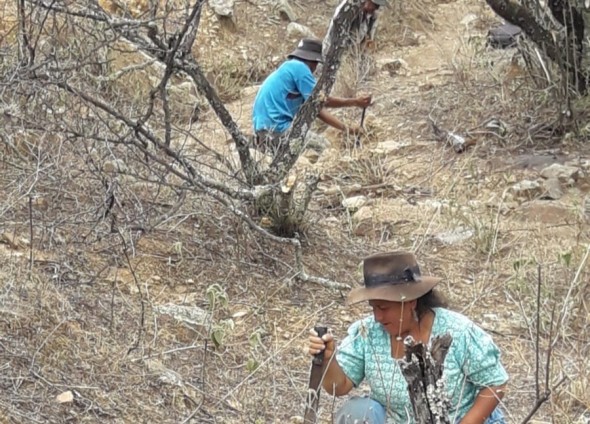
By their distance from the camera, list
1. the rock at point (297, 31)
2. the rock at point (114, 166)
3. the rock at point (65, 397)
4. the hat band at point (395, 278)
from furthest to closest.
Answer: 1. the rock at point (297, 31)
2. the rock at point (114, 166)
3. the rock at point (65, 397)
4. the hat band at point (395, 278)

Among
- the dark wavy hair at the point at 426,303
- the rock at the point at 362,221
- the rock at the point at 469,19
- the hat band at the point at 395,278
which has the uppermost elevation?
the hat band at the point at 395,278

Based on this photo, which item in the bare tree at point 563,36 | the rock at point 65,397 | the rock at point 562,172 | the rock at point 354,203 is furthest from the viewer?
the bare tree at point 563,36

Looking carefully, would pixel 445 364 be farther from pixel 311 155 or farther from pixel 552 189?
pixel 311 155

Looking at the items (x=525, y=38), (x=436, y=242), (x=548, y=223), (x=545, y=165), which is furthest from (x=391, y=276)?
(x=525, y=38)

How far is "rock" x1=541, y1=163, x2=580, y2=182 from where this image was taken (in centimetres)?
570

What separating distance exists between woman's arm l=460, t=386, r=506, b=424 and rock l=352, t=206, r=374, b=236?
2680mm

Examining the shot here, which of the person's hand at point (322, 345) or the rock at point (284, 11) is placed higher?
the person's hand at point (322, 345)

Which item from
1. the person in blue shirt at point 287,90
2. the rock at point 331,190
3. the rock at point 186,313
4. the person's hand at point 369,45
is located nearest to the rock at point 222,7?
the person's hand at point 369,45

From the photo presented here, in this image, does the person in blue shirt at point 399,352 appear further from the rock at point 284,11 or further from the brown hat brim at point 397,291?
the rock at point 284,11

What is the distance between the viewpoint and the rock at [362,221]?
530cm

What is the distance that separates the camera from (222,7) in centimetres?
902

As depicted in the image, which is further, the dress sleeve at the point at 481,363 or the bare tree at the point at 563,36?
the bare tree at the point at 563,36

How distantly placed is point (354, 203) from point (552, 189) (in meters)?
1.07

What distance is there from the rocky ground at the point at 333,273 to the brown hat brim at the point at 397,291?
0.26 metres
